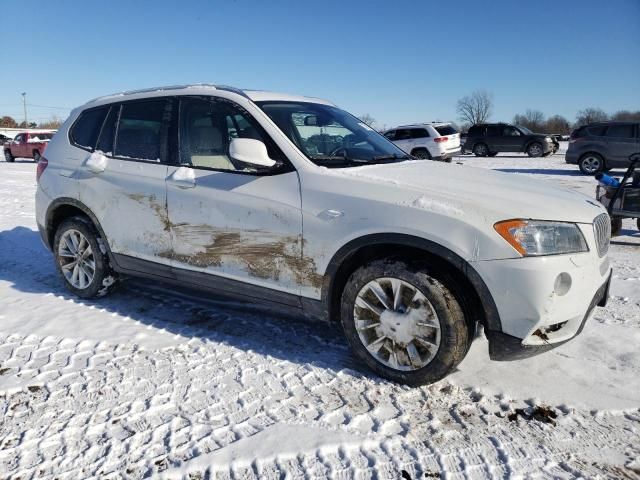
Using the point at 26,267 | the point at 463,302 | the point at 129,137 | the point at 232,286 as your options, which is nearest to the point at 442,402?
the point at 463,302

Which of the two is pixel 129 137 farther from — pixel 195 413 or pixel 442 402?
pixel 442 402

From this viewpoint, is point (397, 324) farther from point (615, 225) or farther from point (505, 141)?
point (505, 141)

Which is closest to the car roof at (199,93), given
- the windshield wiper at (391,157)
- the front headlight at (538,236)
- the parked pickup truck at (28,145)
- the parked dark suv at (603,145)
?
the windshield wiper at (391,157)

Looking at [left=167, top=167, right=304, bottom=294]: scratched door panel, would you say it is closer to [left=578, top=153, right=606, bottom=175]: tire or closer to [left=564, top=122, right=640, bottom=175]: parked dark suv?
[left=564, top=122, right=640, bottom=175]: parked dark suv

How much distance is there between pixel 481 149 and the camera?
25.6 metres

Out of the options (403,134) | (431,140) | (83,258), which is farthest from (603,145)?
(83,258)

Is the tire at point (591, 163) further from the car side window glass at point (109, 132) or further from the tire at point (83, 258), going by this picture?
the tire at point (83, 258)

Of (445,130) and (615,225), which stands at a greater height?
(445,130)

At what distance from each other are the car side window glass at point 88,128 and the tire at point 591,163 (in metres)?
15.0

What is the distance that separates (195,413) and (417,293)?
141cm

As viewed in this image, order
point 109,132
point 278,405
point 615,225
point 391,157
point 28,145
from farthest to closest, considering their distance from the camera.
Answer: point 28,145, point 615,225, point 109,132, point 391,157, point 278,405

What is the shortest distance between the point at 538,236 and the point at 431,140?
17385mm

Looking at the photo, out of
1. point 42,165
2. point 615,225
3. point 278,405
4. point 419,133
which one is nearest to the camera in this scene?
point 278,405

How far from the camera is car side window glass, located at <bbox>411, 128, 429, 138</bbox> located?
770 inches
